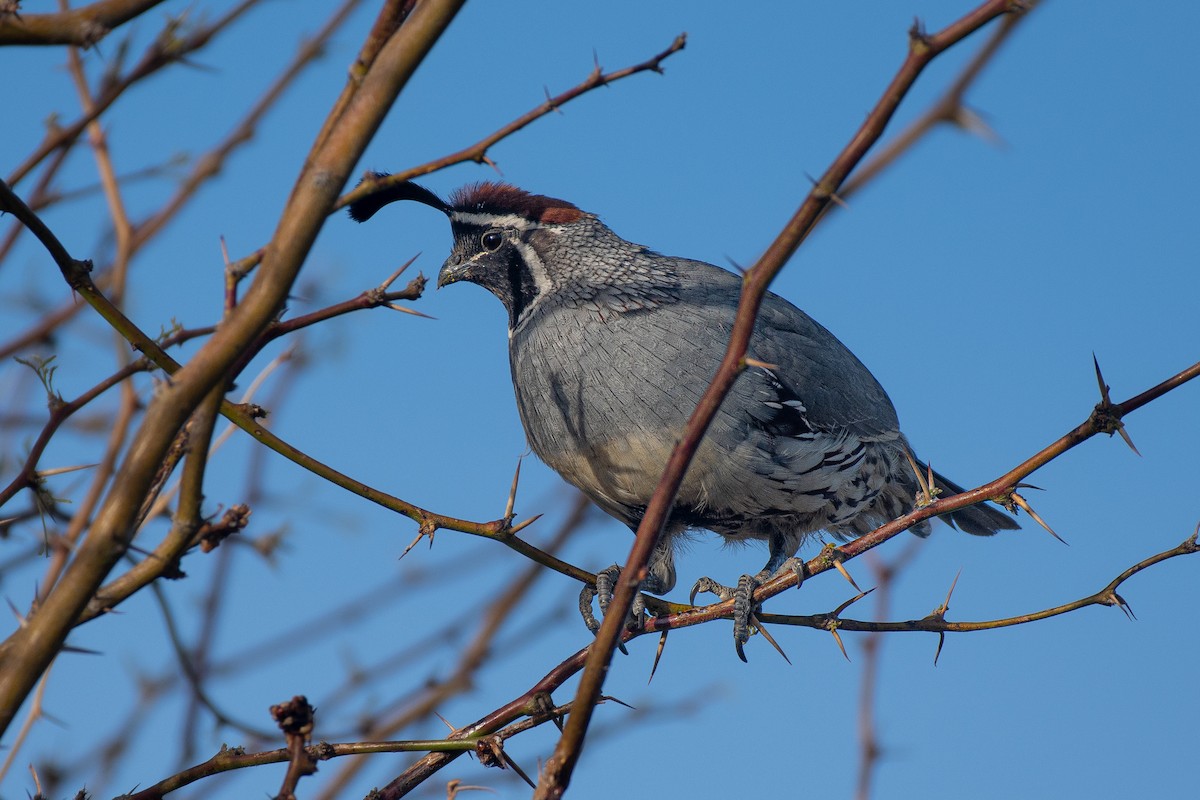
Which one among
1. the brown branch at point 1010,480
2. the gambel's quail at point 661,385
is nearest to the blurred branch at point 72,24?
the brown branch at point 1010,480

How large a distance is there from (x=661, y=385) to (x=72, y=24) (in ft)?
10.2

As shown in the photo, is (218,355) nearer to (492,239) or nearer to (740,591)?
(740,591)

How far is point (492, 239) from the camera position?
6.29 meters

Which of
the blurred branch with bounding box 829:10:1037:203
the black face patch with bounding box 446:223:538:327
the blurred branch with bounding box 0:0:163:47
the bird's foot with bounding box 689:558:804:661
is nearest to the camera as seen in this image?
the blurred branch with bounding box 829:10:1037:203

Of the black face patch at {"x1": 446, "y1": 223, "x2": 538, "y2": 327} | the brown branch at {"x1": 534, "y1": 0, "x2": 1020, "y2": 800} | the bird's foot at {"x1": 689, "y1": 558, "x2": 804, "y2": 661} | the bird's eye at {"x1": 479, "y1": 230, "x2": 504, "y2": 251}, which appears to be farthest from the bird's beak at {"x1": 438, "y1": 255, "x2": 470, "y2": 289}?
the brown branch at {"x1": 534, "y1": 0, "x2": 1020, "y2": 800}

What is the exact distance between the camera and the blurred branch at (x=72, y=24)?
2318 mm

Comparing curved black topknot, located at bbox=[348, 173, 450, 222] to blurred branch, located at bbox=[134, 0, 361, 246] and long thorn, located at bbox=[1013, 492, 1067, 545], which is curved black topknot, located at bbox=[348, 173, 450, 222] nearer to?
blurred branch, located at bbox=[134, 0, 361, 246]

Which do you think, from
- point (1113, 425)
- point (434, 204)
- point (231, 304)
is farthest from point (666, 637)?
point (434, 204)

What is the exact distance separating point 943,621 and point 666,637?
86cm

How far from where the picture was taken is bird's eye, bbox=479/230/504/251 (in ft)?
20.6

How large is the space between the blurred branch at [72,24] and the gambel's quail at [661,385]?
116 inches

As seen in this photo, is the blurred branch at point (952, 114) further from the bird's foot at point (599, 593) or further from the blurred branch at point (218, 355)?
the bird's foot at point (599, 593)

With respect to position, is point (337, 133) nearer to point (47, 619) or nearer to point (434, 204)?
point (47, 619)

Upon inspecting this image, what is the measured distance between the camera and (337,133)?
2059 mm
